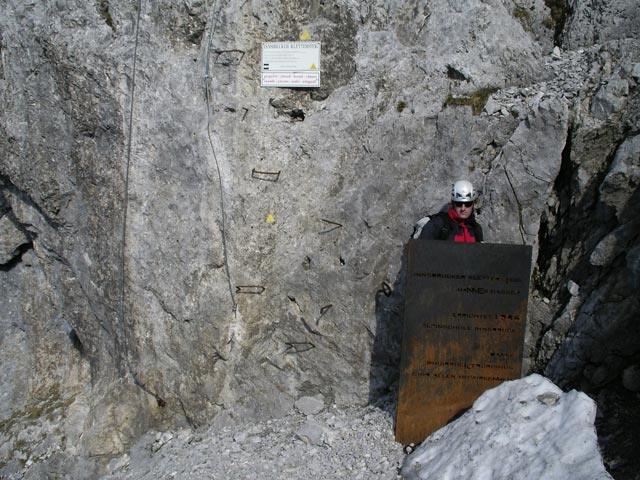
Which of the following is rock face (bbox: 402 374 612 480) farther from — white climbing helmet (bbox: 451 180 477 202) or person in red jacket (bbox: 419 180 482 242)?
white climbing helmet (bbox: 451 180 477 202)

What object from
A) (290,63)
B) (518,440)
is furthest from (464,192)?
(290,63)

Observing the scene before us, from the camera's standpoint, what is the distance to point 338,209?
282 inches

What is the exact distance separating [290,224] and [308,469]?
2956 millimetres

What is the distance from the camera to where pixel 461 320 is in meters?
5.86

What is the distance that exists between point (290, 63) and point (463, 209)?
2.99 m

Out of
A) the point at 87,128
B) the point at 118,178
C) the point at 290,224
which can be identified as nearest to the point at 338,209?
the point at 290,224

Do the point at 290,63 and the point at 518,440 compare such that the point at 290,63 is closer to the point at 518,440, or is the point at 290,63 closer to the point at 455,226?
the point at 455,226

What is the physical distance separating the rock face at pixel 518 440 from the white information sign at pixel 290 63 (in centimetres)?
445

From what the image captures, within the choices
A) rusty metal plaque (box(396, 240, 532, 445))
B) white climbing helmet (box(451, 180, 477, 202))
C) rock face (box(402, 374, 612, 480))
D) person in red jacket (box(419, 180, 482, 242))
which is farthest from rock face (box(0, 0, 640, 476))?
rock face (box(402, 374, 612, 480))

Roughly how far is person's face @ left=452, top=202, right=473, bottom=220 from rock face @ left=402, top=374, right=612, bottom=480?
5.97 ft

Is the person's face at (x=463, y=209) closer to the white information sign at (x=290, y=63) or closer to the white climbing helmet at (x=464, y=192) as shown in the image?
the white climbing helmet at (x=464, y=192)


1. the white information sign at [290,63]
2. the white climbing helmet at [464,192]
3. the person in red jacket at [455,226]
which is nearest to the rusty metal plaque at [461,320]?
the person in red jacket at [455,226]

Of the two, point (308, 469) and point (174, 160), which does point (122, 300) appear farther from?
point (308, 469)

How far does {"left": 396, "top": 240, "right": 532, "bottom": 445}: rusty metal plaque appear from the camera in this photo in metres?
5.78
